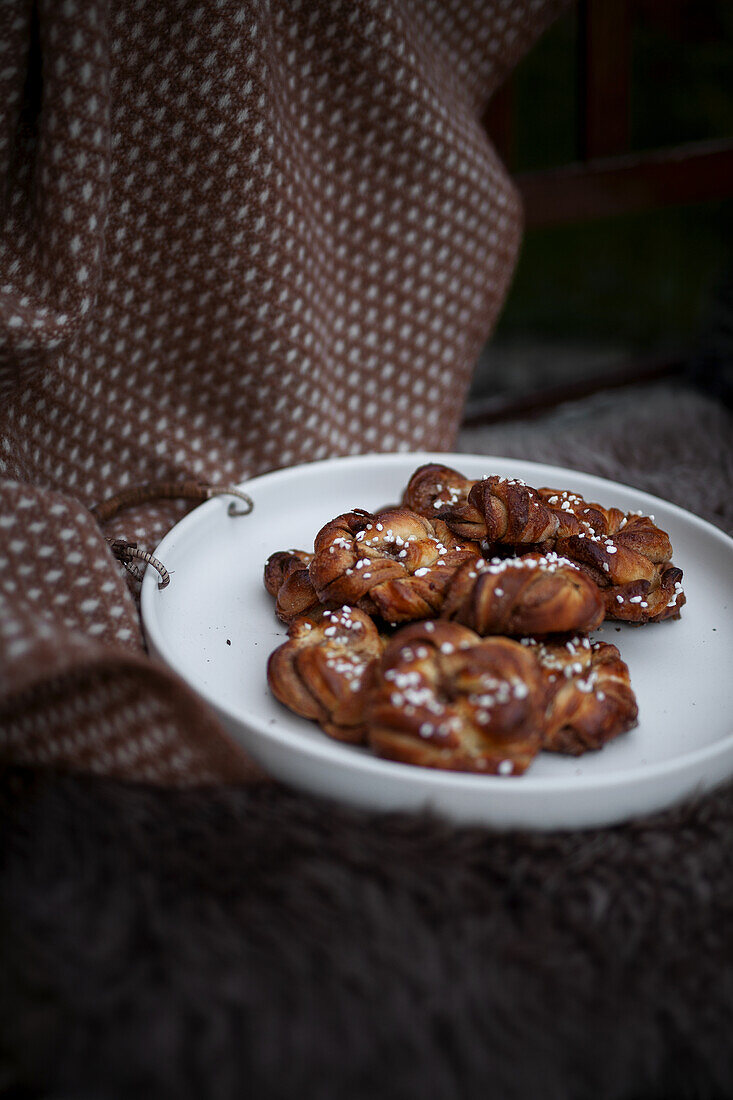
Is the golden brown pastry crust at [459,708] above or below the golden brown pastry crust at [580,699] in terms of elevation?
above

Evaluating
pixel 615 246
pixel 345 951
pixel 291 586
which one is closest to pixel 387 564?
pixel 291 586

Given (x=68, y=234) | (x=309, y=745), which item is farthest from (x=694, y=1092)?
(x=68, y=234)

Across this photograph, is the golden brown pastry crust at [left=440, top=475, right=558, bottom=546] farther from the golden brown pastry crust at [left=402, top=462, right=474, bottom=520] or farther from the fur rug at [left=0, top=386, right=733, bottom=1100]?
the fur rug at [left=0, top=386, right=733, bottom=1100]

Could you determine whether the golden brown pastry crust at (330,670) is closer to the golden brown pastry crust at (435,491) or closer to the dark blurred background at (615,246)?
the golden brown pastry crust at (435,491)

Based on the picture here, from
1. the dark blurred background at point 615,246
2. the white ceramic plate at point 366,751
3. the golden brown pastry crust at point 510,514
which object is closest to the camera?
the white ceramic plate at point 366,751

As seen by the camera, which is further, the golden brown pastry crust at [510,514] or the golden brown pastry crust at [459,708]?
the golden brown pastry crust at [510,514]

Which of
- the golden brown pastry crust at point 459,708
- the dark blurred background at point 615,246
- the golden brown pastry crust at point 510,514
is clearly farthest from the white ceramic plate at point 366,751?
the dark blurred background at point 615,246

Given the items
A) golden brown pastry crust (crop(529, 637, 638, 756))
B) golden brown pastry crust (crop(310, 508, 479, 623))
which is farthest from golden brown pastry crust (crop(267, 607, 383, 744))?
golden brown pastry crust (crop(529, 637, 638, 756))

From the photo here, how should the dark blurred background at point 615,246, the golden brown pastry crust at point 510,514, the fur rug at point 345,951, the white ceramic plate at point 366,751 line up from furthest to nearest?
the dark blurred background at point 615,246, the golden brown pastry crust at point 510,514, the white ceramic plate at point 366,751, the fur rug at point 345,951
